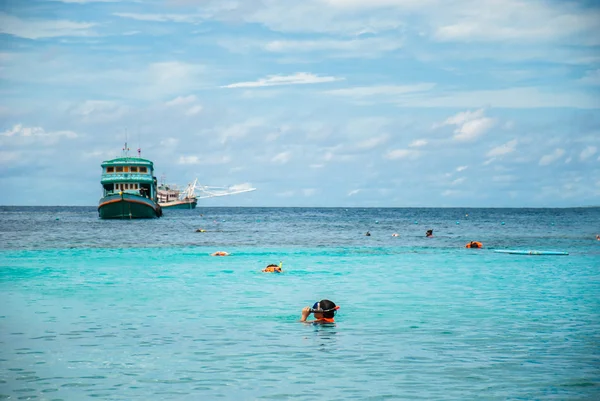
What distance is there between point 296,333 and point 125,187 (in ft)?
293

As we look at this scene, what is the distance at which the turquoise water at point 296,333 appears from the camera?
13.5 metres

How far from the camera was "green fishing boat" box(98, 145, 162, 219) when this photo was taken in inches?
3952

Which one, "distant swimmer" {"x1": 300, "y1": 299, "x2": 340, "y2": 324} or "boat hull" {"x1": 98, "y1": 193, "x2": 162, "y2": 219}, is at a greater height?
"boat hull" {"x1": 98, "y1": 193, "x2": 162, "y2": 219}

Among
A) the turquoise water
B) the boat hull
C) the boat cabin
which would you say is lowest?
the turquoise water

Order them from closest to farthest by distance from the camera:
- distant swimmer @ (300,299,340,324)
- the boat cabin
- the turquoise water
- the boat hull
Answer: the turquoise water
distant swimmer @ (300,299,340,324)
the boat hull
the boat cabin

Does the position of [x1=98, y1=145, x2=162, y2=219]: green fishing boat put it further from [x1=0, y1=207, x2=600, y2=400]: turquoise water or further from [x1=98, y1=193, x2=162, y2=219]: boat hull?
[x1=0, y1=207, x2=600, y2=400]: turquoise water

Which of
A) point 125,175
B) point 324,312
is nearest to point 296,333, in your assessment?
point 324,312

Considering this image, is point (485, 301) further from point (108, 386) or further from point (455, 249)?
point (455, 249)

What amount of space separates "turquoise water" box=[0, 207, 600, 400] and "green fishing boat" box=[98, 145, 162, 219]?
60994mm

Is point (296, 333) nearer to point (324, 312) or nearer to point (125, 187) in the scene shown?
point (324, 312)

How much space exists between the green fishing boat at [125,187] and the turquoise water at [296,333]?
6099 cm

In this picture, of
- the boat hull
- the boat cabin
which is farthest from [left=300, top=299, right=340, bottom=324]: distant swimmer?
the boat cabin

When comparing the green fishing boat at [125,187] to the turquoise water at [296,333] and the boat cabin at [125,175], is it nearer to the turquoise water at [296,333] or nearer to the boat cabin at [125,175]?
the boat cabin at [125,175]

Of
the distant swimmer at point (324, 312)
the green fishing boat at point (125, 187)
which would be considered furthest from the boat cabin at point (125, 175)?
the distant swimmer at point (324, 312)
